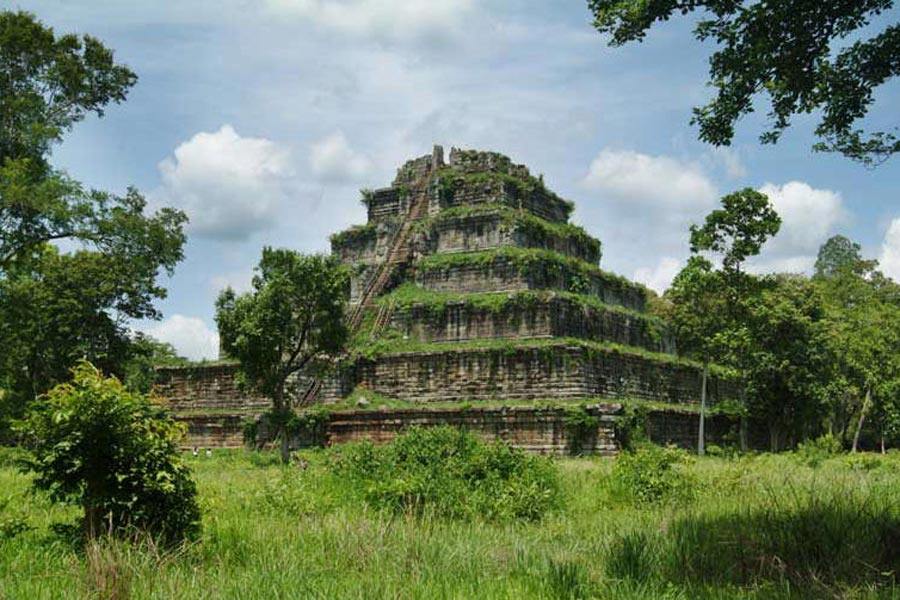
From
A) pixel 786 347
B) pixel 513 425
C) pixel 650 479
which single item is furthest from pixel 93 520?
pixel 786 347

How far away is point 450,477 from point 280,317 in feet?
43.0

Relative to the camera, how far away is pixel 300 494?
1234 cm

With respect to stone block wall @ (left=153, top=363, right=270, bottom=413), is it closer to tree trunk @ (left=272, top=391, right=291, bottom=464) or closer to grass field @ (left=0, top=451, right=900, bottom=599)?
tree trunk @ (left=272, top=391, right=291, bottom=464)

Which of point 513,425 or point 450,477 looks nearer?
point 450,477

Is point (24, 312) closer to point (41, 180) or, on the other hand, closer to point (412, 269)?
point (41, 180)

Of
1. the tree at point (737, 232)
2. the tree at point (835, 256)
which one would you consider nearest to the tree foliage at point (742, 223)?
Answer: the tree at point (737, 232)

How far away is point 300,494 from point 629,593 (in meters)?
6.34

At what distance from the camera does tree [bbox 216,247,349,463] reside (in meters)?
25.0

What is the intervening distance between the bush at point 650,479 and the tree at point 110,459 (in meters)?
6.77

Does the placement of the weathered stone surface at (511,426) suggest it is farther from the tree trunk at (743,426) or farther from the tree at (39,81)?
the tree at (39,81)

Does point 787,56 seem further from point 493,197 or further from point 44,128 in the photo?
point 493,197

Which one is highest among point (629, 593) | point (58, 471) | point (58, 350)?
point (58, 350)

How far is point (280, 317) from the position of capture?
82.0ft

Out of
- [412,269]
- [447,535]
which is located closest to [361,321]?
[412,269]
